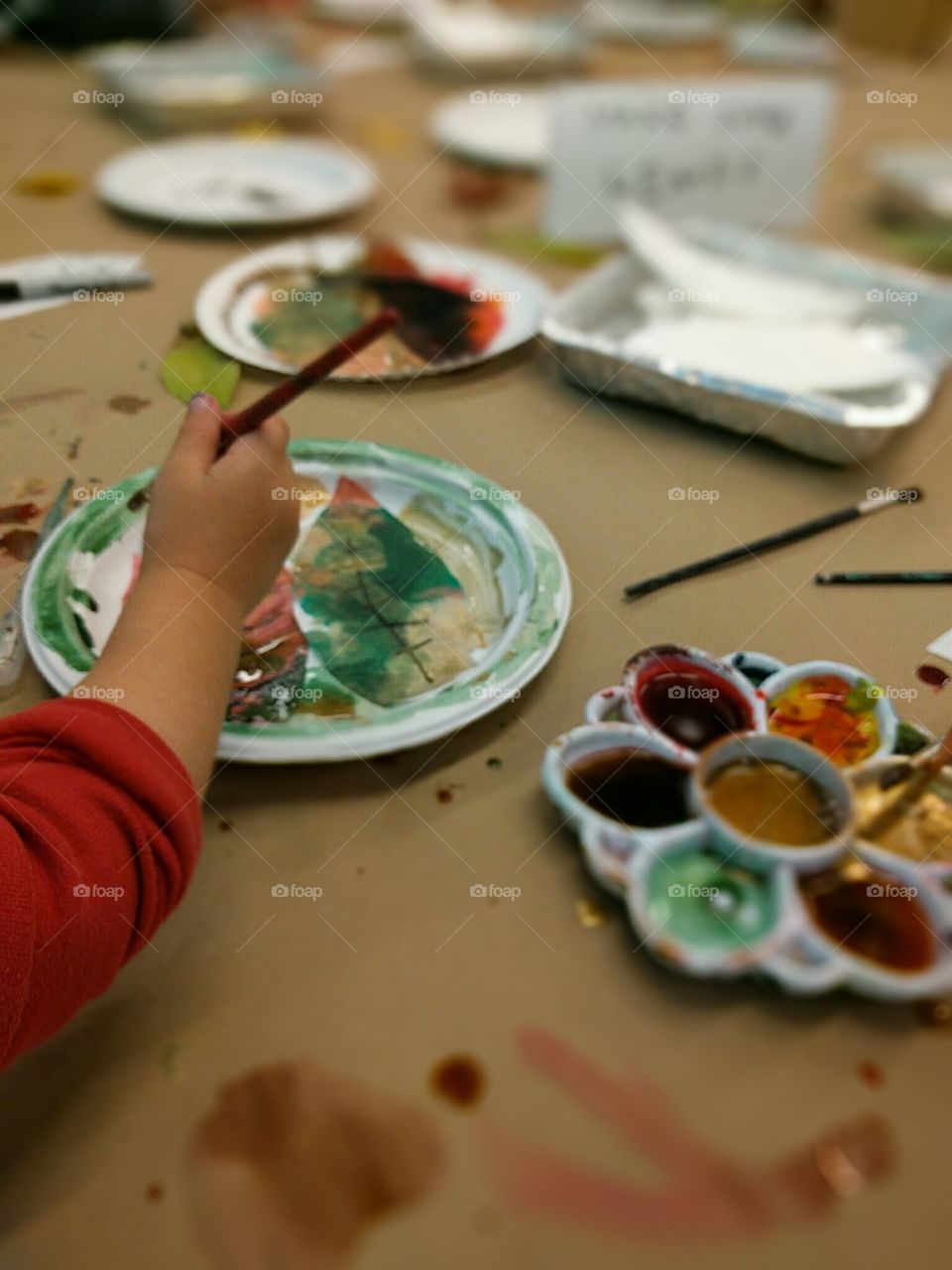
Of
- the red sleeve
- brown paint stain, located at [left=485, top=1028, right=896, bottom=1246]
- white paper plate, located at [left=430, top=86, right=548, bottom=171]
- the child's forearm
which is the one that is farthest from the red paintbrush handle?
white paper plate, located at [left=430, top=86, right=548, bottom=171]

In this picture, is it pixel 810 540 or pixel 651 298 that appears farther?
pixel 651 298

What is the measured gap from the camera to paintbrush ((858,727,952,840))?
1.74ft

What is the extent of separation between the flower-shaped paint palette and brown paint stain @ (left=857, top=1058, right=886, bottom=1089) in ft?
0.11

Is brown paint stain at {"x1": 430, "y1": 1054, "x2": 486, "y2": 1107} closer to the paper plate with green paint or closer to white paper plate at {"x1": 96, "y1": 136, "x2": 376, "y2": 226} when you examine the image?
the paper plate with green paint

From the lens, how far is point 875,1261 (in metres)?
0.39

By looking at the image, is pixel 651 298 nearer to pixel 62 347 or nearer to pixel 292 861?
pixel 62 347

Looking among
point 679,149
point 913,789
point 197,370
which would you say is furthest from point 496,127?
point 913,789

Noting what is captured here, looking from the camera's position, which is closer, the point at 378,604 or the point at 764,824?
the point at 764,824

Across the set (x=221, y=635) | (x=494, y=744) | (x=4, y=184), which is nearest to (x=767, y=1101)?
(x=494, y=744)

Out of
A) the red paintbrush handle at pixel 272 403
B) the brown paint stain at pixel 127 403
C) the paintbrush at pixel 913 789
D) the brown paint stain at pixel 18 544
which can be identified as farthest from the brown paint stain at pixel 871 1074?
the brown paint stain at pixel 127 403

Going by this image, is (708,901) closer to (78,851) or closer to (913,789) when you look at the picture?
(913,789)

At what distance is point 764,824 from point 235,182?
1223mm

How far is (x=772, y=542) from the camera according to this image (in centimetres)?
79

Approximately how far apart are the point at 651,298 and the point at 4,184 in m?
0.92
